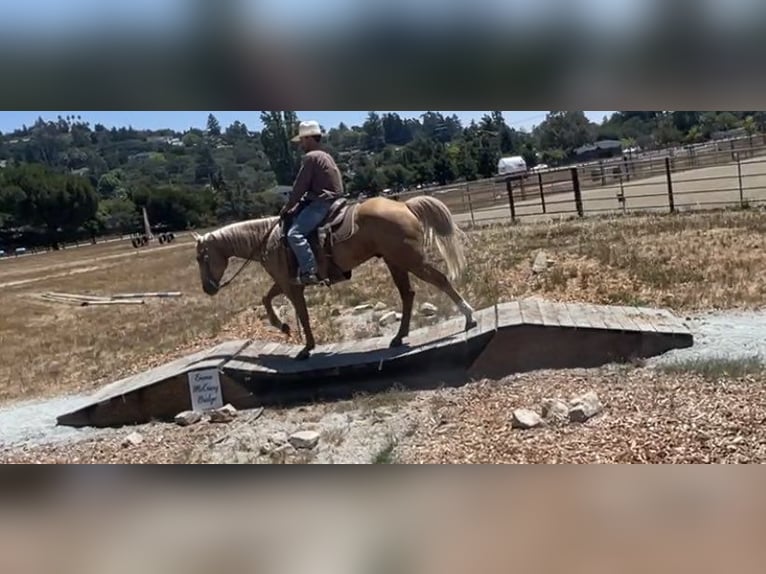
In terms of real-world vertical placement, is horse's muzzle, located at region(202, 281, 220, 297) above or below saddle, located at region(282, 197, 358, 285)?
below

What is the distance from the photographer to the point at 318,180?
3.55 metres

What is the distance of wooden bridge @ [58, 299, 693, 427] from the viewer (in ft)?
11.7

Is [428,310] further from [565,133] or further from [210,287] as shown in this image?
[565,133]

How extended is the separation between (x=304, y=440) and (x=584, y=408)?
1.32m

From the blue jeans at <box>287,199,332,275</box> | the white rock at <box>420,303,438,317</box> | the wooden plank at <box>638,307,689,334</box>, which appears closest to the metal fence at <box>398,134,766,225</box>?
the white rock at <box>420,303,438,317</box>

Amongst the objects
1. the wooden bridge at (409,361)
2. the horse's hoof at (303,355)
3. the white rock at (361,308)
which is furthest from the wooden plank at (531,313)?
the white rock at (361,308)

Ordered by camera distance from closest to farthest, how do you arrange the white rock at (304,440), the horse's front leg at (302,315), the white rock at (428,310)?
the white rock at (304,440)
the horse's front leg at (302,315)
the white rock at (428,310)

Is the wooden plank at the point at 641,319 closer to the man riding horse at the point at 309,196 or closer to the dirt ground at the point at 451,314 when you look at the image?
the dirt ground at the point at 451,314

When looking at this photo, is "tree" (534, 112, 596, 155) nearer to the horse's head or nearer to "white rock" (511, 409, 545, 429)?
"white rock" (511, 409, 545, 429)

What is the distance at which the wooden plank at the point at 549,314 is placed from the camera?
3.61m

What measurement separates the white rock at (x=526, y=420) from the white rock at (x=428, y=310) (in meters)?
2.45

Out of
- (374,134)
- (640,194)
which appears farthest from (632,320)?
(640,194)
